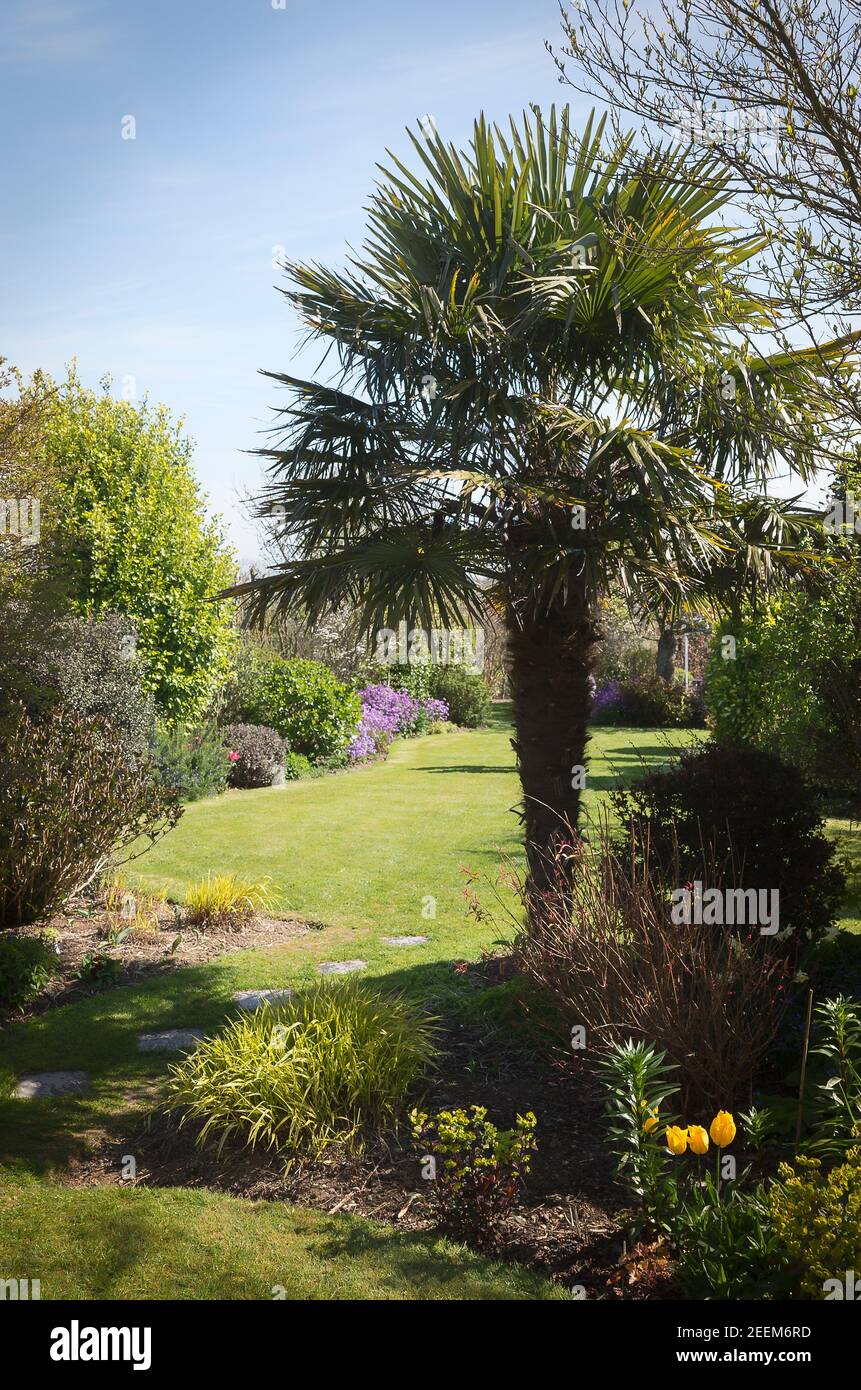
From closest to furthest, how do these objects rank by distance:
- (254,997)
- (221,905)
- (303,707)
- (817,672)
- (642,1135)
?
(642,1135) → (254,997) → (817,672) → (221,905) → (303,707)

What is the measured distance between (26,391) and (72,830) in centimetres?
770

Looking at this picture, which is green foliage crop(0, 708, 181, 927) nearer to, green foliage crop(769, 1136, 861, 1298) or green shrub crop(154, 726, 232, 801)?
green shrub crop(154, 726, 232, 801)

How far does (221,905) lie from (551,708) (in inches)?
156

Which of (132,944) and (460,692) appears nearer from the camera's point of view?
(132,944)

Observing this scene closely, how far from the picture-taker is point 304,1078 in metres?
5.23

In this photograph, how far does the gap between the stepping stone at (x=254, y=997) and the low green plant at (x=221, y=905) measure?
171cm

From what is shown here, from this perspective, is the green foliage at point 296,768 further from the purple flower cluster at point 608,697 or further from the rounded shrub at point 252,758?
the purple flower cluster at point 608,697

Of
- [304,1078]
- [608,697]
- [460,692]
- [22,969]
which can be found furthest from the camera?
[608,697]

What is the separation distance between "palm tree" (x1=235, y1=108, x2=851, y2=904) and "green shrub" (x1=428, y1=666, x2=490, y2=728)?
21.4 metres

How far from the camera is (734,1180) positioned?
12.8 ft

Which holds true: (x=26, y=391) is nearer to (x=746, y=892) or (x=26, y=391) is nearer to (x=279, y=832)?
(x=279, y=832)

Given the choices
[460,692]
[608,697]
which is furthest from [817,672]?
[608,697]

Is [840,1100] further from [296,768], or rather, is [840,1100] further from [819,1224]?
[296,768]
